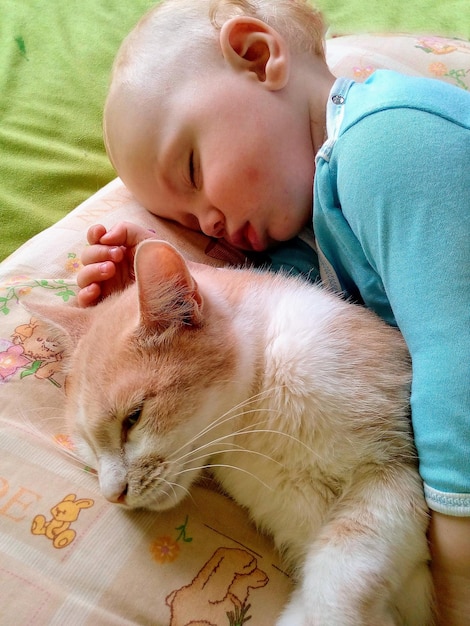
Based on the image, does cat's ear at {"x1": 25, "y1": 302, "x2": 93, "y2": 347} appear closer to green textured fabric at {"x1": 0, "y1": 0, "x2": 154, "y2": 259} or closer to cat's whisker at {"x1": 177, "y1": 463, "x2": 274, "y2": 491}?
cat's whisker at {"x1": 177, "y1": 463, "x2": 274, "y2": 491}

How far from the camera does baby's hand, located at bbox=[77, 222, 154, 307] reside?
1097mm

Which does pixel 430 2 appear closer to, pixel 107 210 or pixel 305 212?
pixel 305 212

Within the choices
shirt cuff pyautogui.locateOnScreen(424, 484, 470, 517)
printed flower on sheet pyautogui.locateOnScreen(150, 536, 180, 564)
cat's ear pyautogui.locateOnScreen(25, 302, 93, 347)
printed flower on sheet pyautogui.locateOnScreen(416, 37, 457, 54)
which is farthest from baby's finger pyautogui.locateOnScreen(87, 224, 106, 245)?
printed flower on sheet pyautogui.locateOnScreen(416, 37, 457, 54)

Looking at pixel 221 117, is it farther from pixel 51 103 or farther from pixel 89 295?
pixel 51 103

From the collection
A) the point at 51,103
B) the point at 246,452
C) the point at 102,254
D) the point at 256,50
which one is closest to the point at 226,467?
the point at 246,452

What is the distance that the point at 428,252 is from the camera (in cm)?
77

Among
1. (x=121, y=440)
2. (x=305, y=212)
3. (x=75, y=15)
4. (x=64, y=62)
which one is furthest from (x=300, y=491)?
(x=75, y=15)

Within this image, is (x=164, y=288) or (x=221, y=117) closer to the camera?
(x=164, y=288)

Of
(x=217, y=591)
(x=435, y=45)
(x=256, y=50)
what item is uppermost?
(x=256, y=50)

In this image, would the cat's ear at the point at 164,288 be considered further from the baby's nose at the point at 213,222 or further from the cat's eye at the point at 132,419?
the baby's nose at the point at 213,222

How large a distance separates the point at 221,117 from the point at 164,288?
418mm

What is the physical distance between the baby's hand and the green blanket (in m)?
0.33

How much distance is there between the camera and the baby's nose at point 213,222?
113 centimetres

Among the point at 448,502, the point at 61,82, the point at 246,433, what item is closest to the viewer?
the point at 448,502
